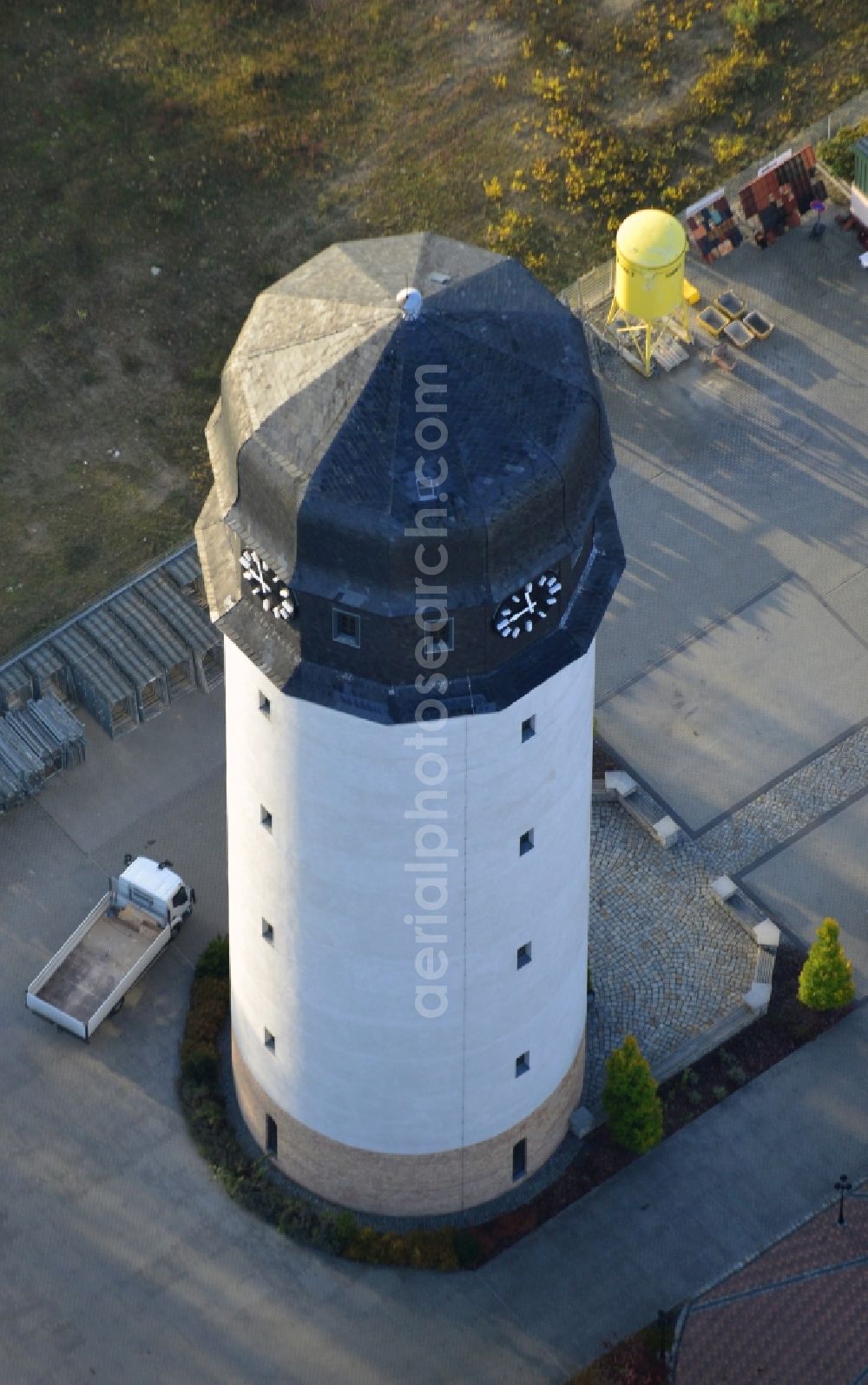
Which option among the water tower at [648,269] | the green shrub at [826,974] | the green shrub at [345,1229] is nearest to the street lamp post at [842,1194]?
the green shrub at [826,974]

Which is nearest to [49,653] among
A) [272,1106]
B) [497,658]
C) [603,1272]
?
[272,1106]

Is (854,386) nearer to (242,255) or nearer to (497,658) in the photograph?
(242,255)

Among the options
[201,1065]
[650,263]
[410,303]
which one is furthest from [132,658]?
[410,303]

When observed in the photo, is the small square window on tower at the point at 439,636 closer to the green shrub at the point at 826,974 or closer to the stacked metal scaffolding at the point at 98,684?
the green shrub at the point at 826,974

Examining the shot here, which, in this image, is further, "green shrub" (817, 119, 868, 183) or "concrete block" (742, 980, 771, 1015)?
"green shrub" (817, 119, 868, 183)

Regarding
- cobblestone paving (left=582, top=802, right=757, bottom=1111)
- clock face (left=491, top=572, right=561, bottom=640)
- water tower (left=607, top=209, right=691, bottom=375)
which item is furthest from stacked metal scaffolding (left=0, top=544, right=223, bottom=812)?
clock face (left=491, top=572, right=561, bottom=640)

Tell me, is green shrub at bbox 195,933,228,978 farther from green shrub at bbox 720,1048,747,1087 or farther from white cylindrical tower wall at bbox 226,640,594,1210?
green shrub at bbox 720,1048,747,1087
